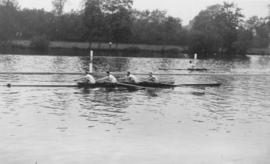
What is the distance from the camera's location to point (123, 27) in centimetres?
12144

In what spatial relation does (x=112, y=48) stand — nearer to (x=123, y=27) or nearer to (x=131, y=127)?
(x=123, y=27)

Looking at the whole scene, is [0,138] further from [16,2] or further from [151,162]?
[16,2]

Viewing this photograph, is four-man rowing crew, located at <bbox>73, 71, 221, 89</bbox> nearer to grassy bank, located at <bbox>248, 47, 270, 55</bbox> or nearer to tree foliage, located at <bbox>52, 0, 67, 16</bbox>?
tree foliage, located at <bbox>52, 0, 67, 16</bbox>

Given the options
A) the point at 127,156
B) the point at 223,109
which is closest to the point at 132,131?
the point at 127,156

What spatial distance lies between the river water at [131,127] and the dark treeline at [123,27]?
273 feet

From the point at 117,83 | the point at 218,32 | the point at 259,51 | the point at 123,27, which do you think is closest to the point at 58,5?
the point at 123,27

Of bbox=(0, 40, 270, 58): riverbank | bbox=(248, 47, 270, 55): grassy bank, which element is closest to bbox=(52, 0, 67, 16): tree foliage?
bbox=(0, 40, 270, 58): riverbank

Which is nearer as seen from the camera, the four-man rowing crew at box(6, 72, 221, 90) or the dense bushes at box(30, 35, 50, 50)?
the four-man rowing crew at box(6, 72, 221, 90)

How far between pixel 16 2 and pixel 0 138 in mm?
→ 111136

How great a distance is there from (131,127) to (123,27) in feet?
325

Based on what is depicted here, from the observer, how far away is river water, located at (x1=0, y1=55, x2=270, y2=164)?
→ 18766mm

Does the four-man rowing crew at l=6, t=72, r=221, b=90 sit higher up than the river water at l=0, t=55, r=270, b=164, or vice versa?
the four-man rowing crew at l=6, t=72, r=221, b=90

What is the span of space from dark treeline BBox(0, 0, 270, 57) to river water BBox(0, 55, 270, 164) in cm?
8323

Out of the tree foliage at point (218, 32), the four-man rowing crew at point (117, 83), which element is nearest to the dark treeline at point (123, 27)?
the tree foliage at point (218, 32)
